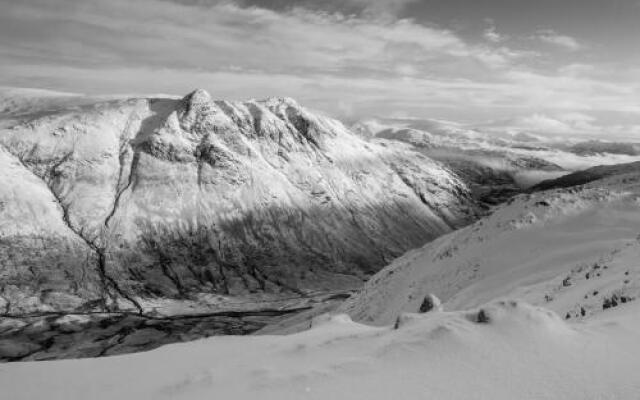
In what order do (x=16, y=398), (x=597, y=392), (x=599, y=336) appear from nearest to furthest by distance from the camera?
1. (x=597, y=392)
2. (x=599, y=336)
3. (x=16, y=398)

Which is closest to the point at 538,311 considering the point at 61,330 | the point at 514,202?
the point at 514,202

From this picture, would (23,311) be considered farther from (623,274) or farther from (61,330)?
(623,274)

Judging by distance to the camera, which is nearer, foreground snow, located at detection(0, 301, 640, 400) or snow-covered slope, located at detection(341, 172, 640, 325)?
foreground snow, located at detection(0, 301, 640, 400)

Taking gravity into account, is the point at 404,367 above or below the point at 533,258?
above

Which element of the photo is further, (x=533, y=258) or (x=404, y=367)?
(x=533, y=258)
